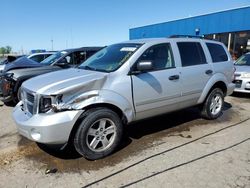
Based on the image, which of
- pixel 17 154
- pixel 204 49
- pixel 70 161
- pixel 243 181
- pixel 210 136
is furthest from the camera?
pixel 204 49

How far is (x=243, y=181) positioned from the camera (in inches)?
128

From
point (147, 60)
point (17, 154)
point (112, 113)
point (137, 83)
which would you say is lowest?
point (17, 154)

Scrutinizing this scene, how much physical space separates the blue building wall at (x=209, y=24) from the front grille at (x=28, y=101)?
17.8m

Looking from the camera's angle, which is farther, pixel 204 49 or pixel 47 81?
pixel 204 49

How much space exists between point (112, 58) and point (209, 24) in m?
19.6

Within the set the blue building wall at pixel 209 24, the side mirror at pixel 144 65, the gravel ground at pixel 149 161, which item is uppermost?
the blue building wall at pixel 209 24

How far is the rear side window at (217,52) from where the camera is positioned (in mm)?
5734

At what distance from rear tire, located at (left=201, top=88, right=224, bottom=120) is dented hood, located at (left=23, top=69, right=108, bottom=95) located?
9.29ft

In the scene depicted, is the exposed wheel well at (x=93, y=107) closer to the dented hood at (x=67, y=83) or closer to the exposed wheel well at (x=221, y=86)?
the dented hood at (x=67, y=83)

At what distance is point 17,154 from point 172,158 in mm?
2505

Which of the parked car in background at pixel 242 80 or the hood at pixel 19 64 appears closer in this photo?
the hood at pixel 19 64

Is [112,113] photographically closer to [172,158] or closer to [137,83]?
[137,83]

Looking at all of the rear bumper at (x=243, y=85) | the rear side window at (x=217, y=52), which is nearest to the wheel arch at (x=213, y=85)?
the rear side window at (x=217, y=52)

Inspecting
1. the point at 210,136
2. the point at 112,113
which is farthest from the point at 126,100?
the point at 210,136
